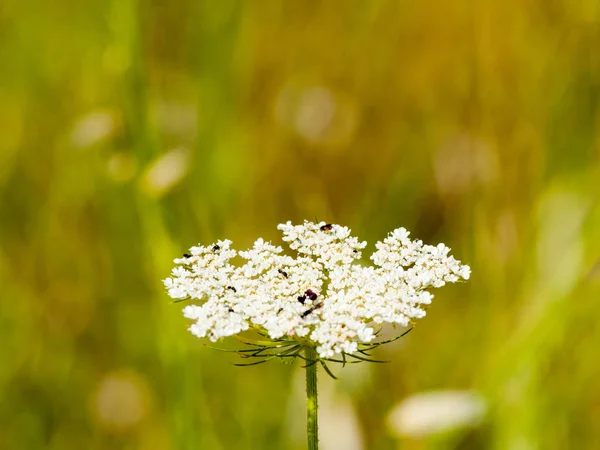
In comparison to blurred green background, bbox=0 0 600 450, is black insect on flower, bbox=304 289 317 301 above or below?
below

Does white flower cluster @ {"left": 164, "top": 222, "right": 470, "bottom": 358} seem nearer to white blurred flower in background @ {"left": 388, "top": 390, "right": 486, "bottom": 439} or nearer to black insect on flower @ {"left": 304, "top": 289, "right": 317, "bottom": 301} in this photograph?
black insect on flower @ {"left": 304, "top": 289, "right": 317, "bottom": 301}

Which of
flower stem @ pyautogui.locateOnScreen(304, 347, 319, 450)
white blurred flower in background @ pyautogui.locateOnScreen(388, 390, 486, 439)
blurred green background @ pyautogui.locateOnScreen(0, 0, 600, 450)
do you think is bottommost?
flower stem @ pyautogui.locateOnScreen(304, 347, 319, 450)

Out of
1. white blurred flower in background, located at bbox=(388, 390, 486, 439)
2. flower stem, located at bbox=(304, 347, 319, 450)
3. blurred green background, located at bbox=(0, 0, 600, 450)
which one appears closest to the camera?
flower stem, located at bbox=(304, 347, 319, 450)

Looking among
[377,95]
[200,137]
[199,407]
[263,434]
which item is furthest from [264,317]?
[377,95]

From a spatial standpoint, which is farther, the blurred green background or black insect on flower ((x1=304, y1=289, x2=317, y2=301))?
the blurred green background

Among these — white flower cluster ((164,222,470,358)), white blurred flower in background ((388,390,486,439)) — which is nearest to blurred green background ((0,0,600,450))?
white blurred flower in background ((388,390,486,439))

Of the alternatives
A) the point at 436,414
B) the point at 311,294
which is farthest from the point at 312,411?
the point at 436,414

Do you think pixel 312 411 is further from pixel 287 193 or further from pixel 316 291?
pixel 287 193

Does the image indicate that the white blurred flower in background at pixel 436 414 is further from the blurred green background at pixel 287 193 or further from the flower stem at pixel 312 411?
the flower stem at pixel 312 411

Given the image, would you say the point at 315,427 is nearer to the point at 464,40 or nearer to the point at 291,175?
the point at 291,175
